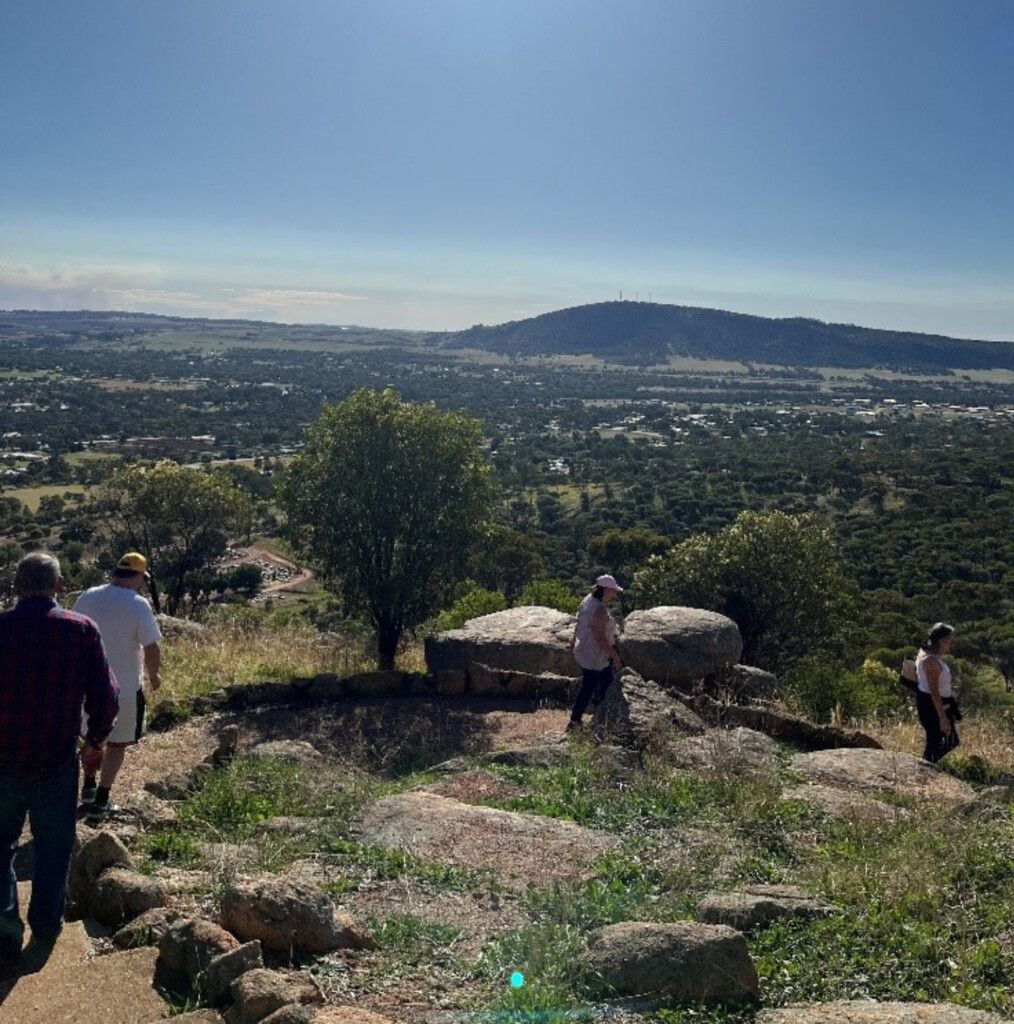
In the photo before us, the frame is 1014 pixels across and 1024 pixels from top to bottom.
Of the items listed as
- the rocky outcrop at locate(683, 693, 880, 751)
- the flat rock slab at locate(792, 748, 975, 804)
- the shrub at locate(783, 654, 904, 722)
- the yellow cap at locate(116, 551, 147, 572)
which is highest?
the yellow cap at locate(116, 551, 147, 572)

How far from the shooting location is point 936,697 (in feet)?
30.5

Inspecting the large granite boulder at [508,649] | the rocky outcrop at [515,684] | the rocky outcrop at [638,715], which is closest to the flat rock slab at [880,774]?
the rocky outcrop at [638,715]

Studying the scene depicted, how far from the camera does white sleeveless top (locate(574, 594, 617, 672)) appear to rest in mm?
9883

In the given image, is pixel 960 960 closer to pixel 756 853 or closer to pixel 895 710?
pixel 756 853

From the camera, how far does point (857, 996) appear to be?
4230mm

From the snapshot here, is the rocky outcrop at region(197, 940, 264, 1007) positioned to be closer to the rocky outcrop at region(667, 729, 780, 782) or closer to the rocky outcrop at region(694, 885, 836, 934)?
the rocky outcrop at region(694, 885, 836, 934)

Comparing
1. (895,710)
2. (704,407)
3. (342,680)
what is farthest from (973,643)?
(704,407)

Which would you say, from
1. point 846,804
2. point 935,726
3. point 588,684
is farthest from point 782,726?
Result: point 846,804

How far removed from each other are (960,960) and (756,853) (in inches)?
68.1

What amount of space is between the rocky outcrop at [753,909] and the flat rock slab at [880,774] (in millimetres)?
3036

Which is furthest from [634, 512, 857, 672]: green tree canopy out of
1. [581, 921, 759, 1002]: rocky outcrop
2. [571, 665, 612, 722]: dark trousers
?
[581, 921, 759, 1002]: rocky outcrop

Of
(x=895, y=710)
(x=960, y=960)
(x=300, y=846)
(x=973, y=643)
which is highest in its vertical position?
(x=960, y=960)

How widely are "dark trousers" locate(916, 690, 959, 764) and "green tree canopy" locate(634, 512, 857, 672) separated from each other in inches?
A: 366

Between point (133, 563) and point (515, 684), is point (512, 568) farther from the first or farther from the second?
point (133, 563)
